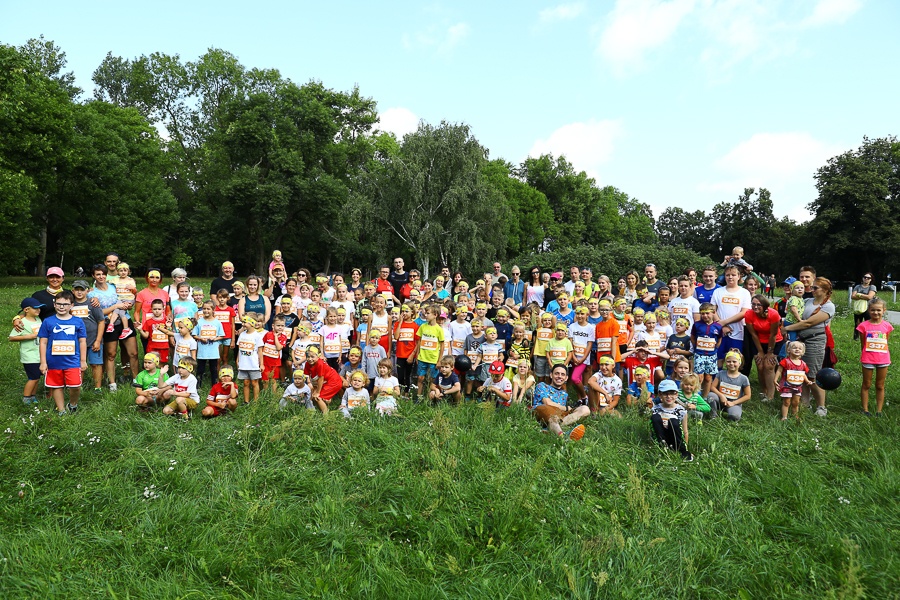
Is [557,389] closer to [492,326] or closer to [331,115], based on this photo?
[492,326]

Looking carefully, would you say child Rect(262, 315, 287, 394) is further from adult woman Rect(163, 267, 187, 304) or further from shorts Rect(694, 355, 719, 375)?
shorts Rect(694, 355, 719, 375)

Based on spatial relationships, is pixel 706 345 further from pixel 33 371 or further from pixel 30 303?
pixel 30 303

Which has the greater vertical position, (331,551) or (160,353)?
(160,353)

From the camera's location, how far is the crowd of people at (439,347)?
7.39m

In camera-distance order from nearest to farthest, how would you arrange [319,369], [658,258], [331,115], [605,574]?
1. [605,574]
2. [319,369]
3. [658,258]
4. [331,115]

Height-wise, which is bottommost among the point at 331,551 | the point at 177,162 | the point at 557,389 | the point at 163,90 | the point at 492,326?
the point at 331,551

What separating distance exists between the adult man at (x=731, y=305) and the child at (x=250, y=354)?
23.7 ft

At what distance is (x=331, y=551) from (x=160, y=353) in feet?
19.6

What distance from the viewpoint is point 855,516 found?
4496 millimetres

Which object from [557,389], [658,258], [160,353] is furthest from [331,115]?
[557,389]

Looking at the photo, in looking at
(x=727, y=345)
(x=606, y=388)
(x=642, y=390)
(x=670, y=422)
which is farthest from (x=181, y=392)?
(x=727, y=345)

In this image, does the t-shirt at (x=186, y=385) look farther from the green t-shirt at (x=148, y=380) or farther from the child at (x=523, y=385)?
the child at (x=523, y=385)

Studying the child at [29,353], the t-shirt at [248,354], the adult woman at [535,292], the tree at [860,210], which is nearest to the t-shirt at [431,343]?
the t-shirt at [248,354]

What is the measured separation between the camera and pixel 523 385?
26.4 ft
